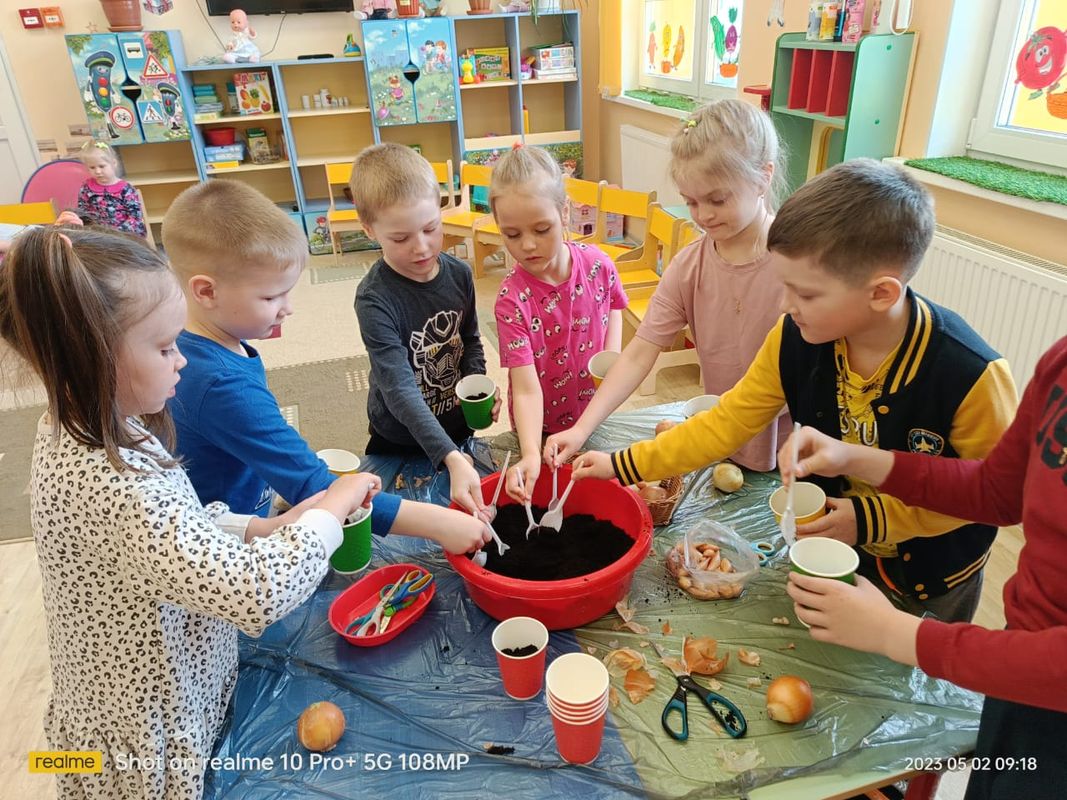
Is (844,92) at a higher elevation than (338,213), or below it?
higher

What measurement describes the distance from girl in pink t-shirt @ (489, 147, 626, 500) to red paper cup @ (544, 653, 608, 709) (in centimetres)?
48

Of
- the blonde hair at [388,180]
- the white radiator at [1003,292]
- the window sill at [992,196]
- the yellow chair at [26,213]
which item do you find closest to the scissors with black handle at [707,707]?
the blonde hair at [388,180]

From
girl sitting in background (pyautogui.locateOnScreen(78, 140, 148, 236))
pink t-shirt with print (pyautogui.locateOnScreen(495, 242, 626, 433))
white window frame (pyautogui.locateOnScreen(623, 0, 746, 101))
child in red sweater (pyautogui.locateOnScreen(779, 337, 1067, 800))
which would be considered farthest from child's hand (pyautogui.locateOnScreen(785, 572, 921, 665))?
girl sitting in background (pyautogui.locateOnScreen(78, 140, 148, 236))

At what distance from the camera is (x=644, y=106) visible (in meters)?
4.60

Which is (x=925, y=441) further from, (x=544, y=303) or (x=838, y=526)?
(x=544, y=303)

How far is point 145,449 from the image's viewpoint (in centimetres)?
88

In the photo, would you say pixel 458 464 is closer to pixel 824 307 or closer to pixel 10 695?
pixel 824 307

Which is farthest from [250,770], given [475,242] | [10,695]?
[475,242]

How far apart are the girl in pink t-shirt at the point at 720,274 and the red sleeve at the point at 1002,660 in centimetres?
66

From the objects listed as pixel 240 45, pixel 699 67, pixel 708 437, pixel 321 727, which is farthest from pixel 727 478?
pixel 240 45

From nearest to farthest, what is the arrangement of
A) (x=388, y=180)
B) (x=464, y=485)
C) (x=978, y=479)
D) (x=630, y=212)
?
(x=978, y=479), (x=464, y=485), (x=388, y=180), (x=630, y=212)

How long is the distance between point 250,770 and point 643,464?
77 cm

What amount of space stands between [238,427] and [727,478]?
2.98ft

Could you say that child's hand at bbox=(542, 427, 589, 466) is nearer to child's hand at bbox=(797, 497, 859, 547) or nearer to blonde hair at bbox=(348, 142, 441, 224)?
child's hand at bbox=(797, 497, 859, 547)
